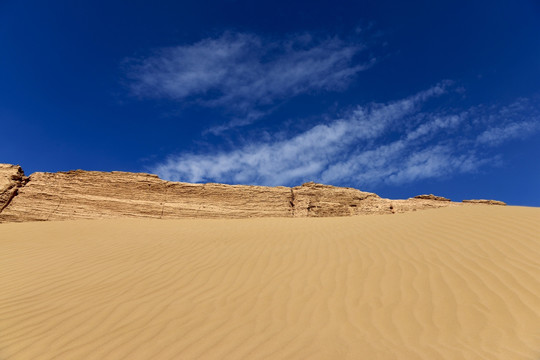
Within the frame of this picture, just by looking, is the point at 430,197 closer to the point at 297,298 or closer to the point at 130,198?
the point at 130,198

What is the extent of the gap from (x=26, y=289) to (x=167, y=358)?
358cm

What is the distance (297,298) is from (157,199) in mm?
14040

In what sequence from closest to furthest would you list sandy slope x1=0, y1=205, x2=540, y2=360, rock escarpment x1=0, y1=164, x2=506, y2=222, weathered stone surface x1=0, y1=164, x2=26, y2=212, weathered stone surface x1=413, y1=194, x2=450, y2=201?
sandy slope x1=0, y1=205, x2=540, y2=360
weathered stone surface x1=0, y1=164, x2=26, y2=212
rock escarpment x1=0, y1=164, x2=506, y2=222
weathered stone surface x1=413, y1=194, x2=450, y2=201

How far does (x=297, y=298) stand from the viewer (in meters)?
3.84

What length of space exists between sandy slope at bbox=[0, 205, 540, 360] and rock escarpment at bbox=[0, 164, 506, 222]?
901cm

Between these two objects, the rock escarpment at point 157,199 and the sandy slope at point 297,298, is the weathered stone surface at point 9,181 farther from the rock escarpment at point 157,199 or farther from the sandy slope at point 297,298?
the sandy slope at point 297,298

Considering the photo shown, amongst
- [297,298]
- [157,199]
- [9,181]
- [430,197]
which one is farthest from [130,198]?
[430,197]

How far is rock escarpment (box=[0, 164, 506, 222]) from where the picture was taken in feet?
48.2

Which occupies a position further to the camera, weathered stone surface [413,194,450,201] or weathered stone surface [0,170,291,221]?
weathered stone surface [413,194,450,201]

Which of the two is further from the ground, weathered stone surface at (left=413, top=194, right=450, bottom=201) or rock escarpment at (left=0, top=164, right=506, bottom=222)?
weathered stone surface at (left=413, top=194, right=450, bottom=201)

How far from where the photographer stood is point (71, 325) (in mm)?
3318

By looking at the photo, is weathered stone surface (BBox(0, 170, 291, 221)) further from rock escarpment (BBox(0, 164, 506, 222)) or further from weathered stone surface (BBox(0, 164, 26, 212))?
weathered stone surface (BBox(0, 164, 26, 212))

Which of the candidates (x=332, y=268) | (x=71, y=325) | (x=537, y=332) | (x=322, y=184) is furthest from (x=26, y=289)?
(x=322, y=184)

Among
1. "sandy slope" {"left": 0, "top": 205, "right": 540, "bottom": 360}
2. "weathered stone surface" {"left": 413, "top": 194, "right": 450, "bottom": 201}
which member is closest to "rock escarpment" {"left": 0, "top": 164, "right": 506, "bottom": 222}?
"weathered stone surface" {"left": 413, "top": 194, "right": 450, "bottom": 201}
